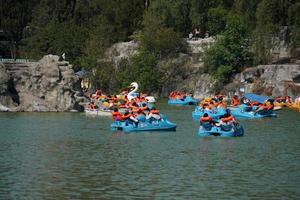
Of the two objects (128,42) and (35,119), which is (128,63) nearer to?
(128,42)

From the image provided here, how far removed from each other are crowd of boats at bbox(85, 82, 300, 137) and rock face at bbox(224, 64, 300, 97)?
6.39m

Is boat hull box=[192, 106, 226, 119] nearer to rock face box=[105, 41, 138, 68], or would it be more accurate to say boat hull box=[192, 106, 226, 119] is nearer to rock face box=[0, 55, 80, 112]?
rock face box=[0, 55, 80, 112]

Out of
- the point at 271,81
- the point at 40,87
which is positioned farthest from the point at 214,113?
the point at 271,81

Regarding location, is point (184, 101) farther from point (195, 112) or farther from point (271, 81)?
point (195, 112)

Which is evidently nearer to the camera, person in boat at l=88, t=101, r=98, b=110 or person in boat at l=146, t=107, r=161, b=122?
person in boat at l=146, t=107, r=161, b=122

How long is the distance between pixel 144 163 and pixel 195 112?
27247mm

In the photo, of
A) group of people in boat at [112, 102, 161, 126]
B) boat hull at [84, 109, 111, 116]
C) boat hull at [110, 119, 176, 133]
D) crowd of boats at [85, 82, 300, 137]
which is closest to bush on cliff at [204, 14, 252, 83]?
crowd of boats at [85, 82, 300, 137]

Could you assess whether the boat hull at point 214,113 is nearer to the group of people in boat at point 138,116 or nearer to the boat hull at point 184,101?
the group of people in boat at point 138,116

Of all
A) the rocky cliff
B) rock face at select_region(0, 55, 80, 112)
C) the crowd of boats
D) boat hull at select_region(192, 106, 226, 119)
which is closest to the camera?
the crowd of boats

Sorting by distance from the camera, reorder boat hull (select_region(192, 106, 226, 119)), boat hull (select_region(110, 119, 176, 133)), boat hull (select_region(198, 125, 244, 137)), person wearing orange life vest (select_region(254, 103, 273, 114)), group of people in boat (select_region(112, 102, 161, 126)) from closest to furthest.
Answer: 1. boat hull (select_region(198, 125, 244, 137))
2. boat hull (select_region(110, 119, 176, 133))
3. group of people in boat (select_region(112, 102, 161, 126))
4. boat hull (select_region(192, 106, 226, 119))
5. person wearing orange life vest (select_region(254, 103, 273, 114))

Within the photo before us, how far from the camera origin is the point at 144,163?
37.6m

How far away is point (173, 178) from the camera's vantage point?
3338 cm

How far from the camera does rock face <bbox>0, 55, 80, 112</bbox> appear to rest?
66.7 m

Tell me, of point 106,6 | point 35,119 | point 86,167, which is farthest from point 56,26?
point 86,167
